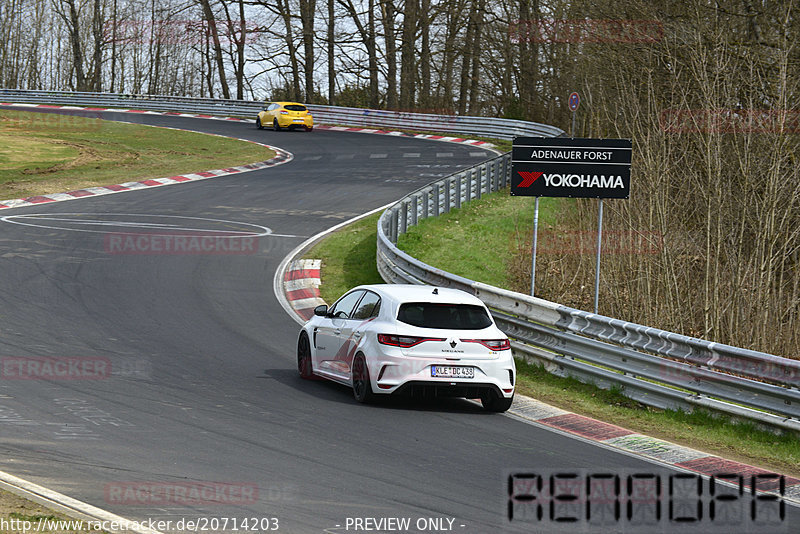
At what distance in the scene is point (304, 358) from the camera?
501 inches

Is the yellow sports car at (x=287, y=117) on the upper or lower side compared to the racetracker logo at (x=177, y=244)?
upper

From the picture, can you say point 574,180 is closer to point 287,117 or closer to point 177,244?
point 177,244

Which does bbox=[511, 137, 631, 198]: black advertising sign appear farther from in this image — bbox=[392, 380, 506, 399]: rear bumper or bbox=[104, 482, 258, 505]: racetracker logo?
bbox=[104, 482, 258, 505]: racetracker logo

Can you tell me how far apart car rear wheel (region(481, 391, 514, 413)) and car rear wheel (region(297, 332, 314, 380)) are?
2.41 meters

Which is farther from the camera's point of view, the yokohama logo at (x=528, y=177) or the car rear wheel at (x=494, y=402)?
the yokohama logo at (x=528, y=177)

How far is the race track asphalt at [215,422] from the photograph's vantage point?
735 cm

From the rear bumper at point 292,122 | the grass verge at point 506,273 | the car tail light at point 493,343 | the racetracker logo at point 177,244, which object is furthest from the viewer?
the rear bumper at point 292,122

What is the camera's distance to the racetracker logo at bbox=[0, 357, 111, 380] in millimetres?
11524

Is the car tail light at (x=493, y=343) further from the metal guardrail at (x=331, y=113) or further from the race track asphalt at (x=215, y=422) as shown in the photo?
the metal guardrail at (x=331, y=113)

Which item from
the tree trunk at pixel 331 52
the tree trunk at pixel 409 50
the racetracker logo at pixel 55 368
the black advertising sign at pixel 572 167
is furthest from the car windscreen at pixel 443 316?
the tree trunk at pixel 331 52

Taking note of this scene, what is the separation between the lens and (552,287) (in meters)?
22.1

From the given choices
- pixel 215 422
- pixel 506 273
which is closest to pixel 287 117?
pixel 506 273

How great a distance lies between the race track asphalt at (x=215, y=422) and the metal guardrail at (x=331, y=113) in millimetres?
25937

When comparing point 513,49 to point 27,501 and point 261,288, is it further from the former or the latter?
point 27,501
